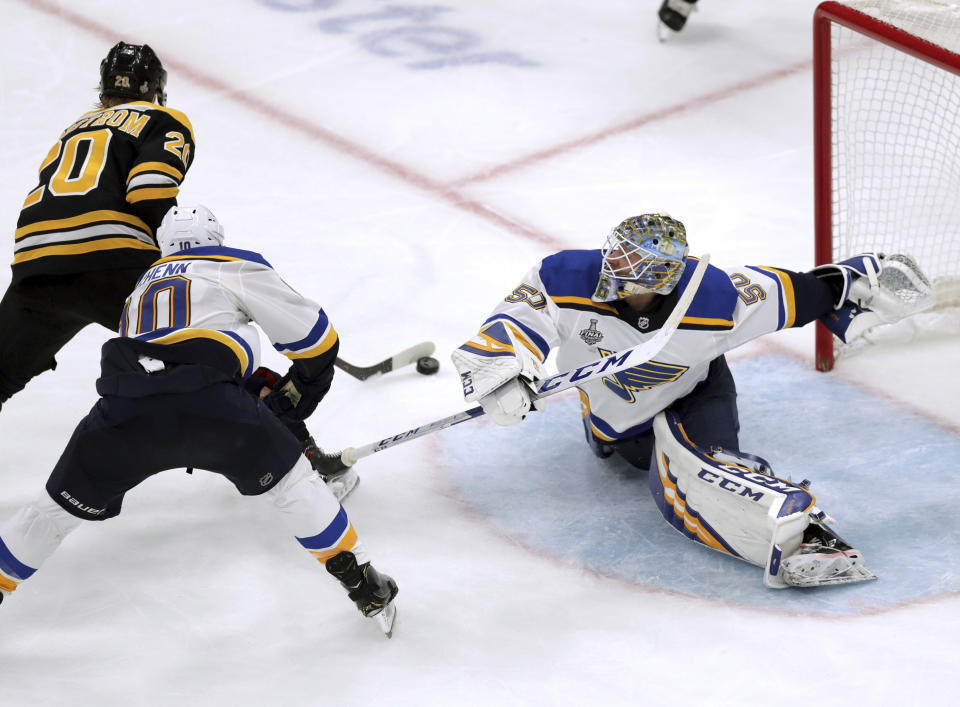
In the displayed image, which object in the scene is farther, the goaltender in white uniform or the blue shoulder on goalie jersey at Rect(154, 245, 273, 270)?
the goaltender in white uniform

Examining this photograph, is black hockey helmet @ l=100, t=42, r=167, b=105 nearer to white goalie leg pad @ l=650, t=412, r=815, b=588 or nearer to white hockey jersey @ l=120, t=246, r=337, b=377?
white hockey jersey @ l=120, t=246, r=337, b=377

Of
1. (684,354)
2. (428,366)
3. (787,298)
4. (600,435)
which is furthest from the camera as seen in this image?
(428,366)

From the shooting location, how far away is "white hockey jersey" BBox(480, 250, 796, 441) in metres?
2.64

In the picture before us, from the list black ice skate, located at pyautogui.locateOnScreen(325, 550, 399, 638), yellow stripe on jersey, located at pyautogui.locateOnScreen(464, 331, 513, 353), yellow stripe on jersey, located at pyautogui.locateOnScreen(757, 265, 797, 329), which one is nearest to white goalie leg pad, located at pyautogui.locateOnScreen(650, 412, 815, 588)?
yellow stripe on jersey, located at pyautogui.locateOnScreen(757, 265, 797, 329)

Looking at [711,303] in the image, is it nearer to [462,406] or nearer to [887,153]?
[462,406]

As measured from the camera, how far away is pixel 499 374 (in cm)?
245

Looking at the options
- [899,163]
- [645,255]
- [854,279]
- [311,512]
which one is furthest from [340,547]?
[899,163]

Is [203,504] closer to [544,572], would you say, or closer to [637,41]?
[544,572]

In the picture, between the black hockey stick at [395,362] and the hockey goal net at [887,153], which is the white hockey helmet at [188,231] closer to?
the black hockey stick at [395,362]

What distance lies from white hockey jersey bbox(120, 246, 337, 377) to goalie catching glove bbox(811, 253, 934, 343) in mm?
1248

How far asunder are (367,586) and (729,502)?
0.78 m

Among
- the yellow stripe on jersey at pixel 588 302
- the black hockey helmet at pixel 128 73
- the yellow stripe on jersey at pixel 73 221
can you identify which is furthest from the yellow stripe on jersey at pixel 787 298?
the black hockey helmet at pixel 128 73

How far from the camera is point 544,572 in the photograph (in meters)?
2.67

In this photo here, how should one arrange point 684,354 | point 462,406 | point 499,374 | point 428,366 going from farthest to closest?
point 428,366 → point 462,406 → point 684,354 → point 499,374
